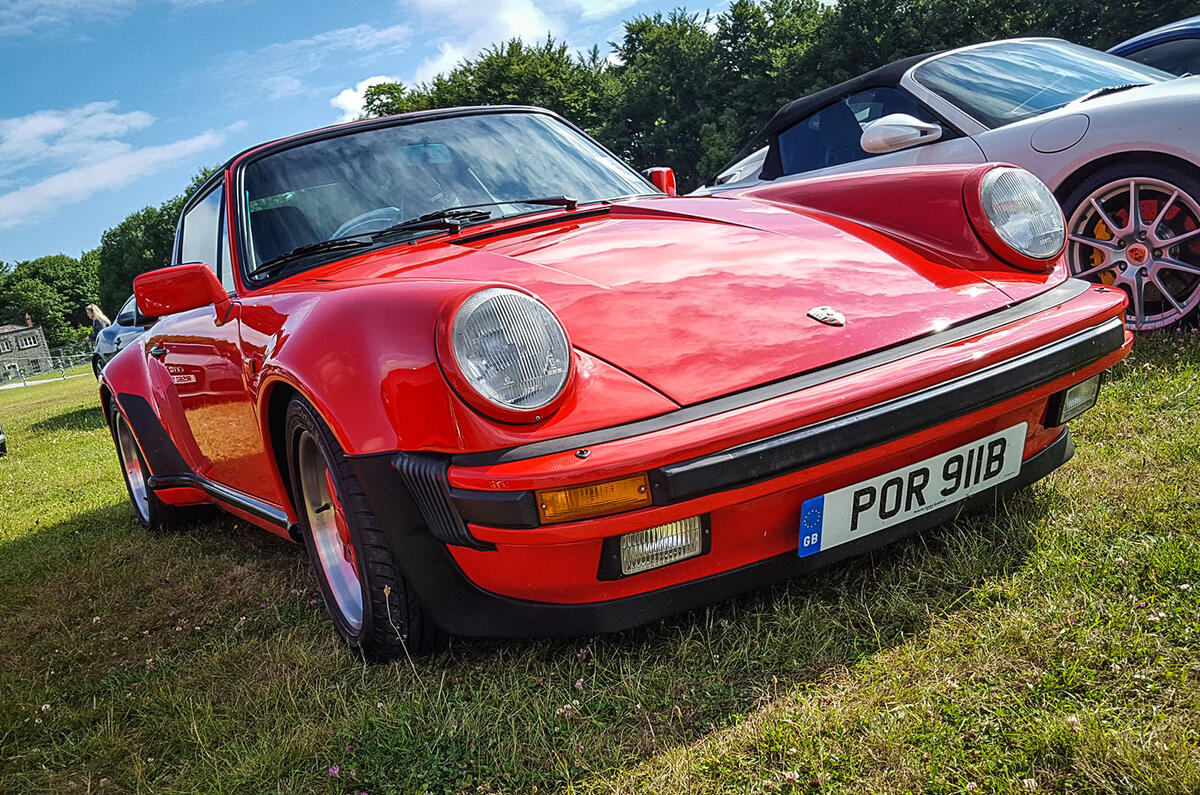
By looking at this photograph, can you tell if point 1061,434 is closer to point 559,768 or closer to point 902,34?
point 559,768

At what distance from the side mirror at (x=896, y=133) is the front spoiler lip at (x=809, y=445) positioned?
8.17ft

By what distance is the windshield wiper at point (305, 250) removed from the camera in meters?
2.60

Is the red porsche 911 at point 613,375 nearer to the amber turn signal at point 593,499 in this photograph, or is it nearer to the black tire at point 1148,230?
the amber turn signal at point 593,499

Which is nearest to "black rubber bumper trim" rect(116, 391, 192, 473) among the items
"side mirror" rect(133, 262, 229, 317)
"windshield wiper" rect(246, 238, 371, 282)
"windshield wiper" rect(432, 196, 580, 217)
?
"side mirror" rect(133, 262, 229, 317)

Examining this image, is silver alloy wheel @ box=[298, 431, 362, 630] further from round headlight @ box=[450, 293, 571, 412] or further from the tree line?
the tree line

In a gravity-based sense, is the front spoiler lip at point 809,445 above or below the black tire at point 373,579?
above

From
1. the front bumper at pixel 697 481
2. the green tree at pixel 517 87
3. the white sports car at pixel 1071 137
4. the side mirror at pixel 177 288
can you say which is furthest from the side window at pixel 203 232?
the green tree at pixel 517 87

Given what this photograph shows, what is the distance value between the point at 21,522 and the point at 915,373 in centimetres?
495

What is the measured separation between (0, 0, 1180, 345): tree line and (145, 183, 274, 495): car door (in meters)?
29.0

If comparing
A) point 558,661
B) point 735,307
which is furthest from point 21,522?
point 735,307

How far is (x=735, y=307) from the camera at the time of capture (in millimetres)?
2014

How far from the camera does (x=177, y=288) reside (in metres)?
2.68

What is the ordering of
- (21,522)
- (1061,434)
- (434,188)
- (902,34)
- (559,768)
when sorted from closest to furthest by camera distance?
(559,768)
(1061,434)
(434,188)
(21,522)
(902,34)

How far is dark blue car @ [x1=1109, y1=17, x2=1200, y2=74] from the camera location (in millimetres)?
5789
